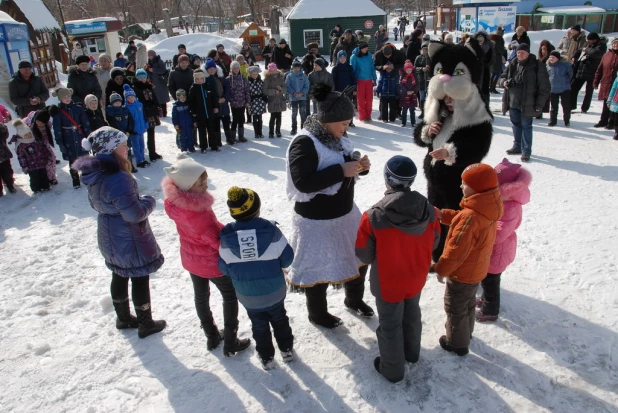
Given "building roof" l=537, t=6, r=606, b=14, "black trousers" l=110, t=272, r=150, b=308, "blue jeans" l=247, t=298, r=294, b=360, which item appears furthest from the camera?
"building roof" l=537, t=6, r=606, b=14

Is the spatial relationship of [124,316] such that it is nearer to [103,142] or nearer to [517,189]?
[103,142]

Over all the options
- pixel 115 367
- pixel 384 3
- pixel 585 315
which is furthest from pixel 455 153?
pixel 384 3

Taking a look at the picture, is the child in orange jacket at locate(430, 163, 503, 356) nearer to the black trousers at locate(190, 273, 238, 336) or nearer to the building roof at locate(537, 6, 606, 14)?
the black trousers at locate(190, 273, 238, 336)

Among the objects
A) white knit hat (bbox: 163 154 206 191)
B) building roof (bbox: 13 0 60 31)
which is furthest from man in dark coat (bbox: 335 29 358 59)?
building roof (bbox: 13 0 60 31)

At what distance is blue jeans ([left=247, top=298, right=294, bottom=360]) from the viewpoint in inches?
117

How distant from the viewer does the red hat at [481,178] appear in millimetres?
2775

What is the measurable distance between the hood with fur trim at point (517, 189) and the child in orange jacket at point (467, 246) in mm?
380

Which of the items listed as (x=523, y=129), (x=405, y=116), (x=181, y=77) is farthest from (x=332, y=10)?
(x=523, y=129)

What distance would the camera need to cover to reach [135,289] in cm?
346

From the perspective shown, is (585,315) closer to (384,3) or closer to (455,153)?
(455,153)

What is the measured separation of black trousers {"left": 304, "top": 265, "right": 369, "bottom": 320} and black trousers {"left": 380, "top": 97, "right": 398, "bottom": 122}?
7212 mm

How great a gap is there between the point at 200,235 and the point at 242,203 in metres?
0.49

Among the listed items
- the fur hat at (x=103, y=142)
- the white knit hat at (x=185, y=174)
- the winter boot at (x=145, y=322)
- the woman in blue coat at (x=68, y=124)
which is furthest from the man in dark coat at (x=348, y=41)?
the winter boot at (x=145, y=322)

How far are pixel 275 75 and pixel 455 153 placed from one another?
6433 millimetres
